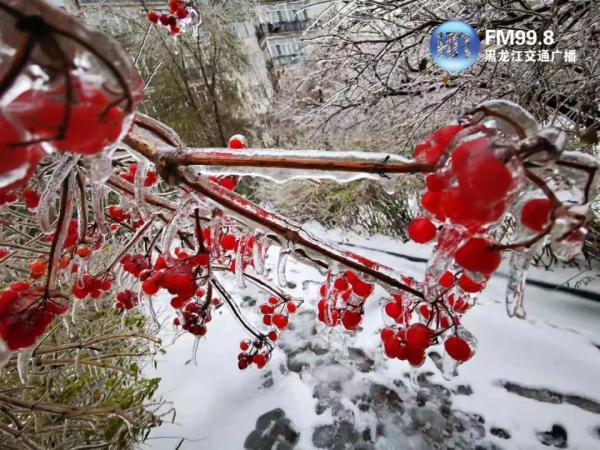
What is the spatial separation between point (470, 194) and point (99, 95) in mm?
327

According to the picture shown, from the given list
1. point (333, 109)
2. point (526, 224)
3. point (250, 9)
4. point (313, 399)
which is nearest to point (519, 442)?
point (313, 399)

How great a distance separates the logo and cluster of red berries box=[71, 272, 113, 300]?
9.05 ft

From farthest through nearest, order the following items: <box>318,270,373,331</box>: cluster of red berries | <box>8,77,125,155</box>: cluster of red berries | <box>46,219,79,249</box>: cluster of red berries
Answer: <box>46,219,79,249</box>: cluster of red berries, <box>318,270,373,331</box>: cluster of red berries, <box>8,77,125,155</box>: cluster of red berries

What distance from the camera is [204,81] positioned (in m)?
8.16

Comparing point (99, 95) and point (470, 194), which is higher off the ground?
point (99, 95)

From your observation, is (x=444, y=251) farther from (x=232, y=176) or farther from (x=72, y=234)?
(x=72, y=234)

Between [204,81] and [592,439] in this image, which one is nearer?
[592,439]

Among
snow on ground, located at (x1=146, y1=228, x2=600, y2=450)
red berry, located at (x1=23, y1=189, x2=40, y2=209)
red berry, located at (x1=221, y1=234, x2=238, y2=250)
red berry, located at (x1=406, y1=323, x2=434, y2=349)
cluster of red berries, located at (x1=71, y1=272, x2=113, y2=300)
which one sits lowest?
snow on ground, located at (x1=146, y1=228, x2=600, y2=450)

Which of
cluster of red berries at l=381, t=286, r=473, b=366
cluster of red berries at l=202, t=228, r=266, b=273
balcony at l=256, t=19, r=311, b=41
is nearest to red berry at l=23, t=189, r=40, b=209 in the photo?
cluster of red berries at l=202, t=228, r=266, b=273

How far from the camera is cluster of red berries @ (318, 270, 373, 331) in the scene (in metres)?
0.74

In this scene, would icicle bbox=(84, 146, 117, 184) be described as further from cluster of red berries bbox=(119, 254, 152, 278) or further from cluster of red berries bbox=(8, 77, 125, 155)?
cluster of red berries bbox=(119, 254, 152, 278)

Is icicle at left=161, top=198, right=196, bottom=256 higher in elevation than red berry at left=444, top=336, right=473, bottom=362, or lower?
higher

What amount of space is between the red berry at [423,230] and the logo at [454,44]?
8.57 ft

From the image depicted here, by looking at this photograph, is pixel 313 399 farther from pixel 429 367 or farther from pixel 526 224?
pixel 526 224
